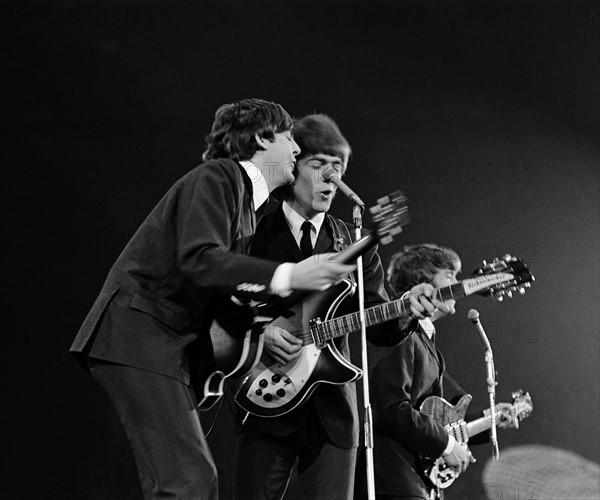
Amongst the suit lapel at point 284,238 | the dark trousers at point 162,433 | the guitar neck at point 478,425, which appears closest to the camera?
the dark trousers at point 162,433

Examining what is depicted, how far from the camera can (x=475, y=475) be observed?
14.8ft

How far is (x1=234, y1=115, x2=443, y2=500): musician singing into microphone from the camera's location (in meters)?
2.54

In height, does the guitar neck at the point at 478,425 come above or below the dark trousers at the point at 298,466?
above

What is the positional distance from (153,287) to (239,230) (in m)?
0.35

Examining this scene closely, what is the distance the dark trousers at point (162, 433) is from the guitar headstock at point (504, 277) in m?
1.51

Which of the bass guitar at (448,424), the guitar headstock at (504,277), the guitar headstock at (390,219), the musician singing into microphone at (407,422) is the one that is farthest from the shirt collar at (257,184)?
the bass guitar at (448,424)

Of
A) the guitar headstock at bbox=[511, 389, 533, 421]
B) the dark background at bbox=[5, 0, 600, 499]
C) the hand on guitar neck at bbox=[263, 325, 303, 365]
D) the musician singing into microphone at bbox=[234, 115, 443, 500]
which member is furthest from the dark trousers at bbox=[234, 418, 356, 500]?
the guitar headstock at bbox=[511, 389, 533, 421]

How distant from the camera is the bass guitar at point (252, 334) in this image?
6.39ft

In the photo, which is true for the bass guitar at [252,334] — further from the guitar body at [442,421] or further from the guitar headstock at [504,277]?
the guitar body at [442,421]

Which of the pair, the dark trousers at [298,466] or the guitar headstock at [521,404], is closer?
the dark trousers at [298,466]

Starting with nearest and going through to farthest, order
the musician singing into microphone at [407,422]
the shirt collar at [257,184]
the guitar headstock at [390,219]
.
A: the guitar headstock at [390,219] → the shirt collar at [257,184] → the musician singing into microphone at [407,422]

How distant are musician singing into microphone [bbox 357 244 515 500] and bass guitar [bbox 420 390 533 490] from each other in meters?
0.03

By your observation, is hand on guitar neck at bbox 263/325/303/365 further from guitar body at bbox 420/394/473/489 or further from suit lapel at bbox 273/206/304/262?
guitar body at bbox 420/394/473/489

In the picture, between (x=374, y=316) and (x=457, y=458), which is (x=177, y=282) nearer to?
(x=374, y=316)
